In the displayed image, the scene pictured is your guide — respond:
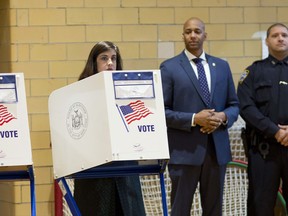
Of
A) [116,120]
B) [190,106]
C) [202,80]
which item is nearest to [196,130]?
[190,106]

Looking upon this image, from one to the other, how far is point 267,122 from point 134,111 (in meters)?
1.98

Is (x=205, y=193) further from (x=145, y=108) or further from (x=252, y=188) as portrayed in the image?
(x=145, y=108)

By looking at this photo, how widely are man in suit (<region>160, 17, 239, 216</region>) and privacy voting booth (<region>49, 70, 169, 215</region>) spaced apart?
138 cm

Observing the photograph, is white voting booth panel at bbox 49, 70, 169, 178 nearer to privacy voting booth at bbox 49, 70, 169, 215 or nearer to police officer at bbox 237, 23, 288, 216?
privacy voting booth at bbox 49, 70, 169, 215

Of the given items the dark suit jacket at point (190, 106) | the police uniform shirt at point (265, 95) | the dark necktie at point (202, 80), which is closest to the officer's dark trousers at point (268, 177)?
the police uniform shirt at point (265, 95)

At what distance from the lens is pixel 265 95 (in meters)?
5.48

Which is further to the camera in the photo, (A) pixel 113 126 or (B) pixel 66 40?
(B) pixel 66 40

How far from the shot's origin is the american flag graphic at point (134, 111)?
3547 mm

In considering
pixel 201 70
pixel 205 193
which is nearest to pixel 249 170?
pixel 205 193

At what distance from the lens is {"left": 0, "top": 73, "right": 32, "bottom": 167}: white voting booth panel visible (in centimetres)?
364

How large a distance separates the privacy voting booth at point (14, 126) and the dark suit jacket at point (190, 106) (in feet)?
5.49

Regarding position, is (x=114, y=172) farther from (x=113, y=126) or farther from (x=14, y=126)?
(x=14, y=126)

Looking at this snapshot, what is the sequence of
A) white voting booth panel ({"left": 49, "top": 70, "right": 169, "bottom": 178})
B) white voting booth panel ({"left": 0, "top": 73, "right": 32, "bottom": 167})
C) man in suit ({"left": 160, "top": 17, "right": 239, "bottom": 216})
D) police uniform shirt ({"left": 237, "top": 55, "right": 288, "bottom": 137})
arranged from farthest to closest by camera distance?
police uniform shirt ({"left": 237, "top": 55, "right": 288, "bottom": 137})
man in suit ({"left": 160, "top": 17, "right": 239, "bottom": 216})
white voting booth panel ({"left": 0, "top": 73, "right": 32, "bottom": 167})
white voting booth panel ({"left": 49, "top": 70, "right": 169, "bottom": 178})

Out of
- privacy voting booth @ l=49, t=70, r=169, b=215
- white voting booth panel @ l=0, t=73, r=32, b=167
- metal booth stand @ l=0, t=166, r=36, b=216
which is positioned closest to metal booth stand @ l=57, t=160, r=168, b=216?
privacy voting booth @ l=49, t=70, r=169, b=215
